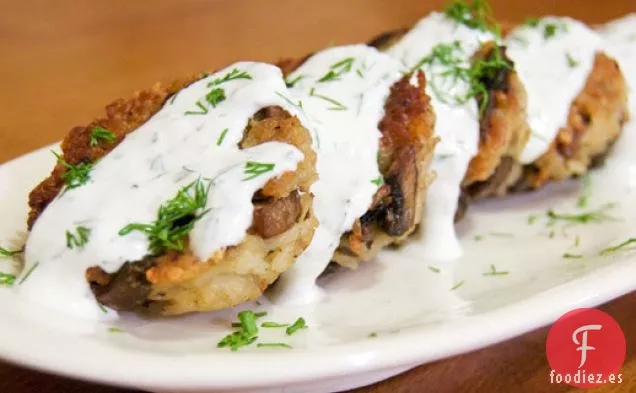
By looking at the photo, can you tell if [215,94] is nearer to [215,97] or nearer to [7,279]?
[215,97]

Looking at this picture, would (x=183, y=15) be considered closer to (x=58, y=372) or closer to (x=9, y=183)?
(x=9, y=183)

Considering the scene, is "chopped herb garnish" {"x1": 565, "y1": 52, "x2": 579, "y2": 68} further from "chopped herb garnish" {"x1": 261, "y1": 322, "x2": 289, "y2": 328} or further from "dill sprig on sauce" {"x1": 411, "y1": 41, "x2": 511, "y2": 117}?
"chopped herb garnish" {"x1": 261, "y1": 322, "x2": 289, "y2": 328}

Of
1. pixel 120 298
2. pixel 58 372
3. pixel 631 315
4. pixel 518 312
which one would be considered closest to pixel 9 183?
pixel 120 298

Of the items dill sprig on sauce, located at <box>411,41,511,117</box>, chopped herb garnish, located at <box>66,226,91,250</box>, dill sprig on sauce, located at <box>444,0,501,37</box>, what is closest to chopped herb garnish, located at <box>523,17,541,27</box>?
dill sprig on sauce, located at <box>444,0,501,37</box>

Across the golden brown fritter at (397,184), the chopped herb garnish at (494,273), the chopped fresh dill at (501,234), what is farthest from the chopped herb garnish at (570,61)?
the chopped herb garnish at (494,273)

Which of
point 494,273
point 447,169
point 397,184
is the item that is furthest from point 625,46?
point 397,184

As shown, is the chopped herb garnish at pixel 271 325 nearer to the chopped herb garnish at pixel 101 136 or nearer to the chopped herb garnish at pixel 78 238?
the chopped herb garnish at pixel 78 238
